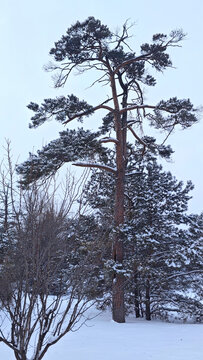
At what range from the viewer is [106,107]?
11914mm

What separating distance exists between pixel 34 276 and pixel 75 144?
6.98m

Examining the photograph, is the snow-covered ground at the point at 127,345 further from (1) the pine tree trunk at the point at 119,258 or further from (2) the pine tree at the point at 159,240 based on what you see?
(2) the pine tree at the point at 159,240

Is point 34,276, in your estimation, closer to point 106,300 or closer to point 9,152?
point 9,152

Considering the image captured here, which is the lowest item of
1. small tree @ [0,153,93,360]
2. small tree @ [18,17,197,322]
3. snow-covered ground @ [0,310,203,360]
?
snow-covered ground @ [0,310,203,360]

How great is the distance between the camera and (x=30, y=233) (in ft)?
12.5

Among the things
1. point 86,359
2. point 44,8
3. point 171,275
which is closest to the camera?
point 86,359

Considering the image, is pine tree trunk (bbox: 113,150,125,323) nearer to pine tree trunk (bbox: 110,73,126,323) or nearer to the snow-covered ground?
pine tree trunk (bbox: 110,73,126,323)

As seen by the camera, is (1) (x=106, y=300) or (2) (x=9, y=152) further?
(1) (x=106, y=300)

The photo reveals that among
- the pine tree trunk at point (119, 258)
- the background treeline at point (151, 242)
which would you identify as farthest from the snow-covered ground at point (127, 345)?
the pine tree trunk at point (119, 258)

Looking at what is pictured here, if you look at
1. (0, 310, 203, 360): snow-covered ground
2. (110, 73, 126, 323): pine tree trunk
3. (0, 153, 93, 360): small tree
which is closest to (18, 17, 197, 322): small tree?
(110, 73, 126, 323): pine tree trunk

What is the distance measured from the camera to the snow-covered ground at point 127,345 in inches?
228

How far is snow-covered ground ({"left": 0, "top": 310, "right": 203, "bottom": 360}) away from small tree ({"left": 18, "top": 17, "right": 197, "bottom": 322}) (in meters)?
2.36

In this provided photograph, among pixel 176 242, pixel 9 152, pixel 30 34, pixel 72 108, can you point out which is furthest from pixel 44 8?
pixel 9 152

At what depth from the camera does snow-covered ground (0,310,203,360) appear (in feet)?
19.0
